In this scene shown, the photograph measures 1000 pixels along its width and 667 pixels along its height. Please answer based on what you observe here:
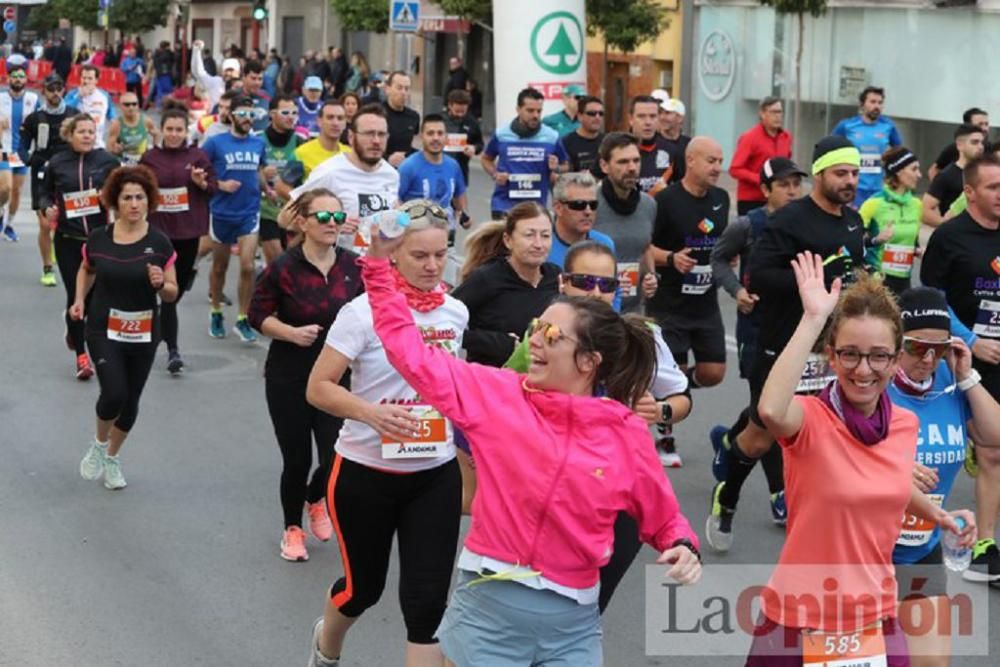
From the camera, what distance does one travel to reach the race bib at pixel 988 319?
27.4 feet

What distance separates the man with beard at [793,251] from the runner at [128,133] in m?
10.4

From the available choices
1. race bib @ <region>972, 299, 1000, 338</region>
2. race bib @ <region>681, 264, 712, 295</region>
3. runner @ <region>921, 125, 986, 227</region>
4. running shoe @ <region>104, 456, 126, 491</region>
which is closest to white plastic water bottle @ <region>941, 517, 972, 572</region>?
race bib @ <region>972, 299, 1000, 338</region>

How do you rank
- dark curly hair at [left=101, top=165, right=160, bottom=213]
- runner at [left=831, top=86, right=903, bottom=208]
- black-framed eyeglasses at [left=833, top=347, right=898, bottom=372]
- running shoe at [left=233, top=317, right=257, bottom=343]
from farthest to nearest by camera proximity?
1. runner at [left=831, top=86, right=903, bottom=208]
2. running shoe at [left=233, top=317, right=257, bottom=343]
3. dark curly hair at [left=101, top=165, right=160, bottom=213]
4. black-framed eyeglasses at [left=833, top=347, right=898, bottom=372]

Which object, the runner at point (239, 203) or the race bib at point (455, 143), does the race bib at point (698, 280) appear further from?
the race bib at point (455, 143)

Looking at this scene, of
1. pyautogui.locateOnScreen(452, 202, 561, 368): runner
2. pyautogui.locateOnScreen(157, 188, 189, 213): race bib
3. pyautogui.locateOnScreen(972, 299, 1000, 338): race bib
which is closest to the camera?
pyautogui.locateOnScreen(452, 202, 561, 368): runner

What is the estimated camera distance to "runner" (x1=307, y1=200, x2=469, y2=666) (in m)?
5.93

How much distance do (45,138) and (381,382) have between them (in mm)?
11322

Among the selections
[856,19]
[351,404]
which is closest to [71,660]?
[351,404]

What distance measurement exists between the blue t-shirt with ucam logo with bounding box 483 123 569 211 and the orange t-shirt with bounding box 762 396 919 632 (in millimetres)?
9777

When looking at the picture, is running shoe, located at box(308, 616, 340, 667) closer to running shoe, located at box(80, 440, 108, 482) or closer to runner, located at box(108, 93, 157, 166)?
running shoe, located at box(80, 440, 108, 482)

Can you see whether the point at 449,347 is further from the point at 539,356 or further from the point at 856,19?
the point at 856,19

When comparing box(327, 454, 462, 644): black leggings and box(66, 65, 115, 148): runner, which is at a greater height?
box(66, 65, 115, 148): runner

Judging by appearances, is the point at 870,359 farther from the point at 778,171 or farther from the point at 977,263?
the point at 778,171

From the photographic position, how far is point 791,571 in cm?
484
